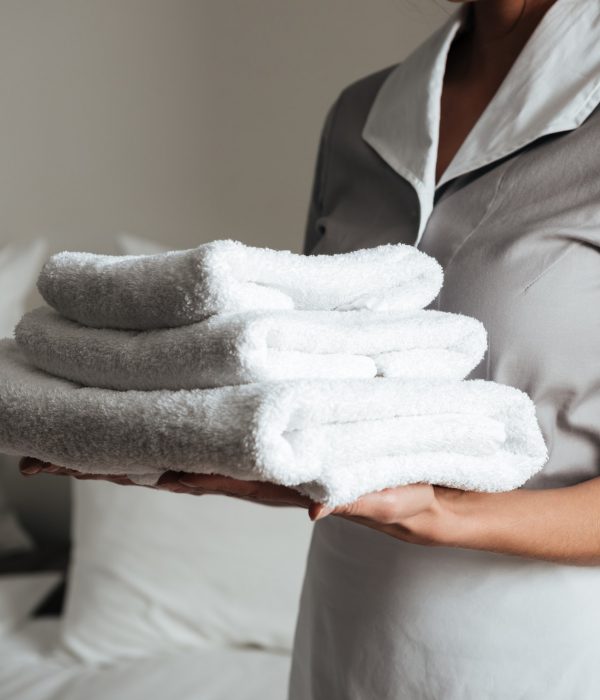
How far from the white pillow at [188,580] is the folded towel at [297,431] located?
96 cm

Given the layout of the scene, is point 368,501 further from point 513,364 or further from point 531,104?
point 531,104

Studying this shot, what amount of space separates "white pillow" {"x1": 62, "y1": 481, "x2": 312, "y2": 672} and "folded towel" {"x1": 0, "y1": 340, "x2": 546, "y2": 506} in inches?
37.9

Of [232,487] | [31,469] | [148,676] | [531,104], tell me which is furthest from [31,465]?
[148,676]

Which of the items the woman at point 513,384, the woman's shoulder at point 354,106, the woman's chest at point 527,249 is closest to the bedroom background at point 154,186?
the woman's shoulder at point 354,106

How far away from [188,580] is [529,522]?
0.99 meters

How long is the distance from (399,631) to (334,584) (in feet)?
0.28

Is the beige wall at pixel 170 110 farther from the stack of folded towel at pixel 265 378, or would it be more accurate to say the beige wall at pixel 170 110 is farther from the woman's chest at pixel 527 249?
the stack of folded towel at pixel 265 378

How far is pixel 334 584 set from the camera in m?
0.83

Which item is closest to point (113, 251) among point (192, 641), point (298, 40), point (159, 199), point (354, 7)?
point (159, 199)

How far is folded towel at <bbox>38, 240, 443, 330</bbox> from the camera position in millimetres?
518

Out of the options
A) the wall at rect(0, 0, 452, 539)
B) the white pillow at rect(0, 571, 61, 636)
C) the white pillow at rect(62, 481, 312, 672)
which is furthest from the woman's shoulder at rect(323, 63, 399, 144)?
the white pillow at rect(0, 571, 61, 636)

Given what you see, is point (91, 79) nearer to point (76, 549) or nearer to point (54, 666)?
point (76, 549)

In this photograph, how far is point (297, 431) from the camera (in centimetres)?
50

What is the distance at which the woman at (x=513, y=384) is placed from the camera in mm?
696
